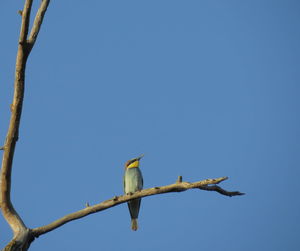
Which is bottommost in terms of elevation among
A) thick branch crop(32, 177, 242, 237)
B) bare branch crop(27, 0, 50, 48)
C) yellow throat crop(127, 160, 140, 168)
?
thick branch crop(32, 177, 242, 237)

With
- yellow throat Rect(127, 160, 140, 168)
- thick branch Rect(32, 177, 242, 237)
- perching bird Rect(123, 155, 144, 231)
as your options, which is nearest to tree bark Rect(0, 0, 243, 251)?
thick branch Rect(32, 177, 242, 237)

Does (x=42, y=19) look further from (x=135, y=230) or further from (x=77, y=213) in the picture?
(x=135, y=230)

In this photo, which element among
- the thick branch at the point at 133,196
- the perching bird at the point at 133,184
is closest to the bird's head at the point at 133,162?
the perching bird at the point at 133,184

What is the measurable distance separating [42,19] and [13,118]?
1625 mm

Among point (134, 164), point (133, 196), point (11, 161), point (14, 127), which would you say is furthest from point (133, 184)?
point (14, 127)

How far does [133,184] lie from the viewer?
1175cm

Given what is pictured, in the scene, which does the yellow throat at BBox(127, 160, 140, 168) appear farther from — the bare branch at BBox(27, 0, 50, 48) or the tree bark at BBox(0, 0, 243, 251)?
the bare branch at BBox(27, 0, 50, 48)

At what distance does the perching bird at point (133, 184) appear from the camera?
444 inches

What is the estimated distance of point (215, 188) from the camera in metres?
7.16

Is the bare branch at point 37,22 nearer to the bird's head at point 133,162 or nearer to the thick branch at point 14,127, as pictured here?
the thick branch at point 14,127

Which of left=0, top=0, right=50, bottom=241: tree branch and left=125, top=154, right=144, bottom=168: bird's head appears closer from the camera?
left=0, top=0, right=50, bottom=241: tree branch

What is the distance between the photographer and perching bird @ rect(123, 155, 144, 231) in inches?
444

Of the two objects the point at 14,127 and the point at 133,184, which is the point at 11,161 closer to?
the point at 14,127

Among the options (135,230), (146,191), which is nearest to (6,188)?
(146,191)
